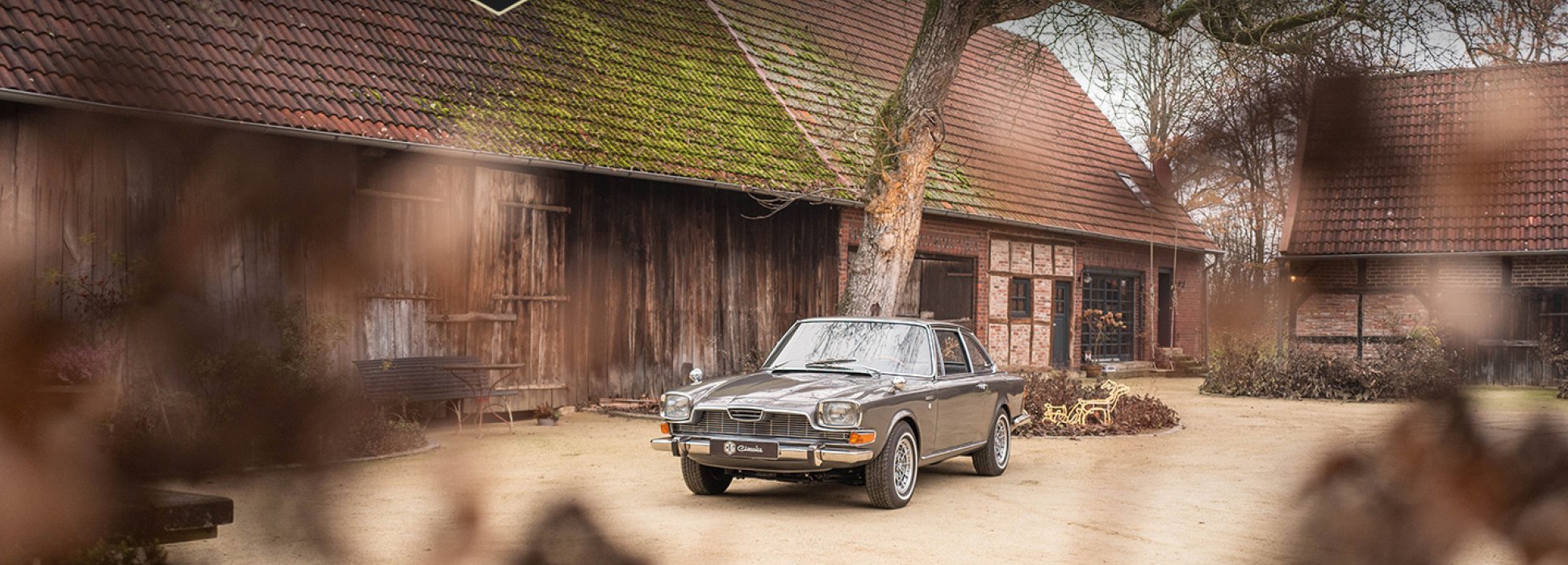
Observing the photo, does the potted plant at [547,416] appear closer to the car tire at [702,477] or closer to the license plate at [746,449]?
the car tire at [702,477]

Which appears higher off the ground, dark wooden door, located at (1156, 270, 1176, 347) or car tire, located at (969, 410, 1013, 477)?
dark wooden door, located at (1156, 270, 1176, 347)

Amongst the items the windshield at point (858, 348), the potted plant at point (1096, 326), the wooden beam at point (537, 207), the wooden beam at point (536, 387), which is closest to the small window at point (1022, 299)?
the potted plant at point (1096, 326)

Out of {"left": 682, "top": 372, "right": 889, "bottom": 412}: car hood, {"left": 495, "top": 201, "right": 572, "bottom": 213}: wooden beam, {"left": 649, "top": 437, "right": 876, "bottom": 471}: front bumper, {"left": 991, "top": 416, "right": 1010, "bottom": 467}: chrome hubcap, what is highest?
{"left": 495, "top": 201, "right": 572, "bottom": 213}: wooden beam

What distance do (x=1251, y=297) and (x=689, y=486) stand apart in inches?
355

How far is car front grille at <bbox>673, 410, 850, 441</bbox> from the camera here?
355 inches

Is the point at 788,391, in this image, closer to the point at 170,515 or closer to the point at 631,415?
the point at 631,415

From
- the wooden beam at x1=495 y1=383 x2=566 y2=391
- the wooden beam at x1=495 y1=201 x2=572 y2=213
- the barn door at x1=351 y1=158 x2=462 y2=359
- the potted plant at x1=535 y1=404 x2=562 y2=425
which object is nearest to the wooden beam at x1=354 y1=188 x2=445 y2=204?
the barn door at x1=351 y1=158 x2=462 y2=359

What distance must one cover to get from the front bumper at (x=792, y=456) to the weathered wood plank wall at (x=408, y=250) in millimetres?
2288

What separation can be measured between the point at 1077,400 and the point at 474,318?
709cm

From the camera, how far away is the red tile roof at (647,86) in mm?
1092

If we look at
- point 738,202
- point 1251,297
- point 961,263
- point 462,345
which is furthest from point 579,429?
point 1251,297

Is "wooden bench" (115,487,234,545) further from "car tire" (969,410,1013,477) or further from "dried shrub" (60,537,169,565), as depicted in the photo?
"car tire" (969,410,1013,477)

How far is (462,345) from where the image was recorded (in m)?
15.4

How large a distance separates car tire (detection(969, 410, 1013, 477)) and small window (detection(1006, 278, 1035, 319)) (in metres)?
13.6
